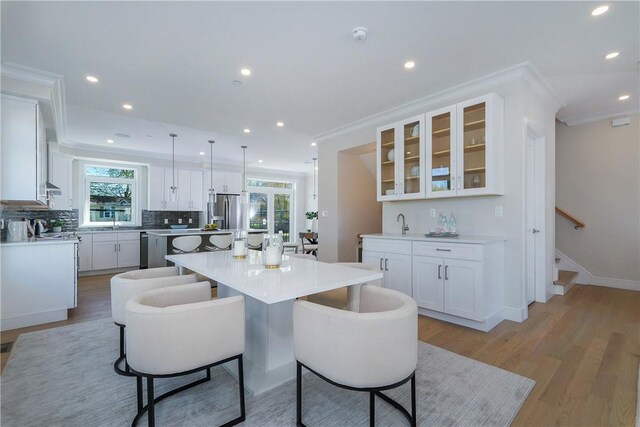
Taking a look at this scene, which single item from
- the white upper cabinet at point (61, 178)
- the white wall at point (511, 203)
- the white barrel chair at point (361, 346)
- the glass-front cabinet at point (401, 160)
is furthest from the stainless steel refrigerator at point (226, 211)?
the white barrel chair at point (361, 346)

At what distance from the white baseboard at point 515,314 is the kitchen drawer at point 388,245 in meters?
1.17

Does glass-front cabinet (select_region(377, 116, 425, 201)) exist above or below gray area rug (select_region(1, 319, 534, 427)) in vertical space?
above

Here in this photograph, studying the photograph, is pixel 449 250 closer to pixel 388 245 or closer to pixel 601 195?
pixel 388 245

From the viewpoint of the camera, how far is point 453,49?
8.73ft

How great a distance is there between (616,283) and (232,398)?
561cm

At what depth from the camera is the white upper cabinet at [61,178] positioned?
17.3 ft

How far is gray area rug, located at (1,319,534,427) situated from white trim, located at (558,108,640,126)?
181 inches

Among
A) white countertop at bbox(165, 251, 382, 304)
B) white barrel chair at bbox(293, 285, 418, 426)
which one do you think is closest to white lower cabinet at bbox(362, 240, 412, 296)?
white countertop at bbox(165, 251, 382, 304)

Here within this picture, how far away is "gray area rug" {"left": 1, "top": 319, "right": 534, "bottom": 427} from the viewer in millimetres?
1613

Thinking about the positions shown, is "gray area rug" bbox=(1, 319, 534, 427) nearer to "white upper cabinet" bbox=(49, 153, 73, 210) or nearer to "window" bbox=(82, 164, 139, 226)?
"white upper cabinet" bbox=(49, 153, 73, 210)

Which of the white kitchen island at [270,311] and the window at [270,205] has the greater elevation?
the window at [270,205]

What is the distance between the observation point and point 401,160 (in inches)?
149

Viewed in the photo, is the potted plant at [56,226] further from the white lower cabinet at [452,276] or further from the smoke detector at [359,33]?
the smoke detector at [359,33]

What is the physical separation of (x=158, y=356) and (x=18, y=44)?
3087 millimetres
